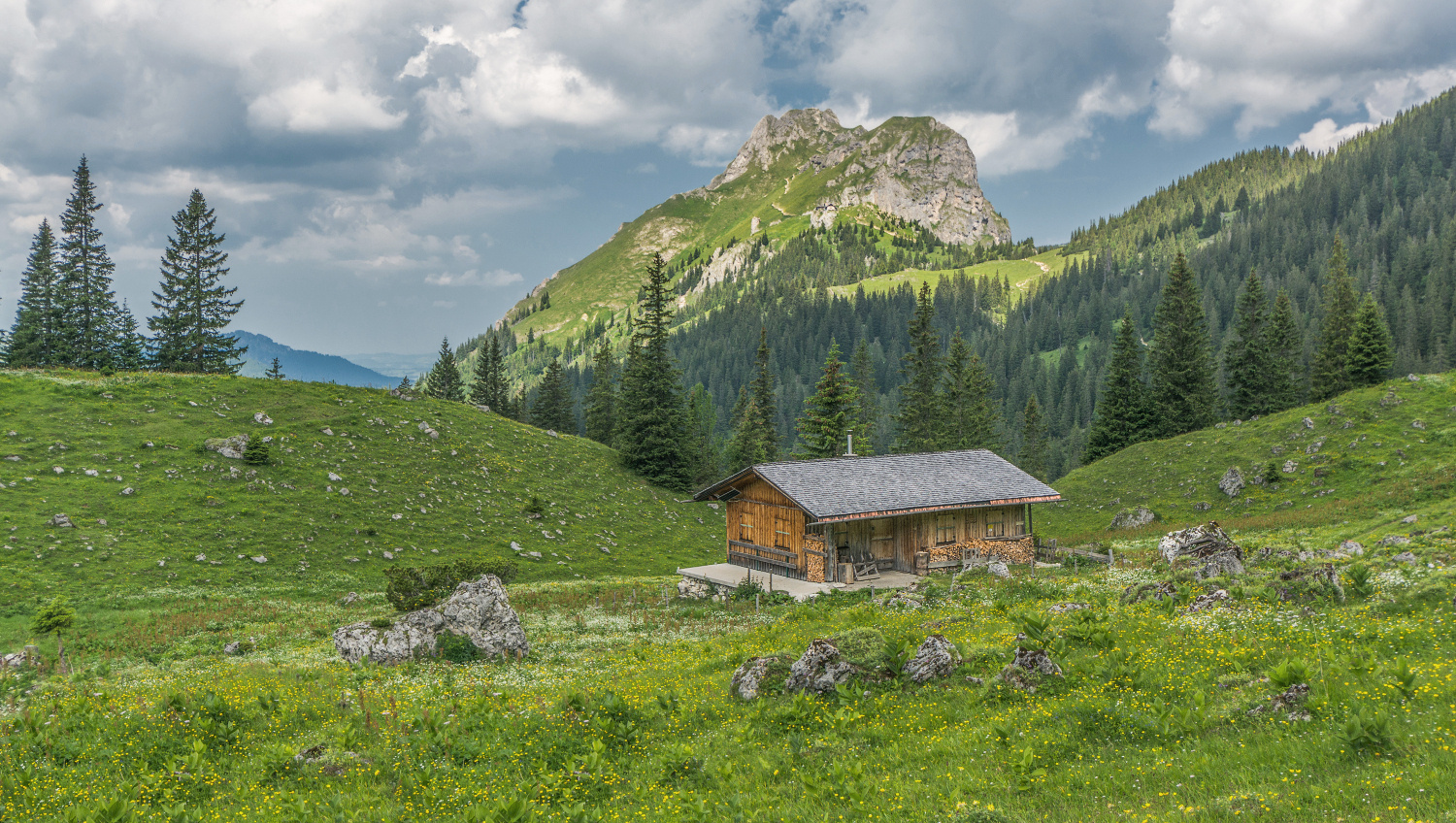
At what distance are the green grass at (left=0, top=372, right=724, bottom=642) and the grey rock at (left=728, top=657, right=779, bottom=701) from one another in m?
25.8

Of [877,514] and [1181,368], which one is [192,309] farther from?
[1181,368]

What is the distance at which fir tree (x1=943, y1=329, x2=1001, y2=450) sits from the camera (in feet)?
250

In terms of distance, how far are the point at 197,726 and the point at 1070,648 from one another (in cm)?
1683

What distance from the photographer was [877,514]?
35.0 metres

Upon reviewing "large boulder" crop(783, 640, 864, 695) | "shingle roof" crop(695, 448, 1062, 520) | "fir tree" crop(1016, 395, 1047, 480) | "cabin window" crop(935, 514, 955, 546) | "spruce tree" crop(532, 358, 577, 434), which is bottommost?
"large boulder" crop(783, 640, 864, 695)

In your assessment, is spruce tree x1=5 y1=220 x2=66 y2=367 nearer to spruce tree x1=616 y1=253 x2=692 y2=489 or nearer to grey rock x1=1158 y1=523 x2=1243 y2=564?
spruce tree x1=616 y1=253 x2=692 y2=489

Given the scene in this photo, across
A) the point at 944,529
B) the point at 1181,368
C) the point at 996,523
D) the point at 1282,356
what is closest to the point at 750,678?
the point at 944,529

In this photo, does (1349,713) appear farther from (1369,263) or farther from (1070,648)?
(1369,263)

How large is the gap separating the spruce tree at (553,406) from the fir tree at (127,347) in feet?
136

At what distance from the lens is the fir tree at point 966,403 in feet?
250

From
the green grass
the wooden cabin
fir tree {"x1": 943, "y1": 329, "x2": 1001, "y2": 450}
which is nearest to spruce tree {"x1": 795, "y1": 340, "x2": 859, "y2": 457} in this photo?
the green grass

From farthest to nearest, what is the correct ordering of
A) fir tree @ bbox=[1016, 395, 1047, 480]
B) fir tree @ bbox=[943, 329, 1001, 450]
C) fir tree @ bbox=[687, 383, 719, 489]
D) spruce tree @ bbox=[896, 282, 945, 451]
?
fir tree @ bbox=[1016, 395, 1047, 480]
fir tree @ bbox=[943, 329, 1001, 450]
spruce tree @ bbox=[896, 282, 945, 451]
fir tree @ bbox=[687, 383, 719, 489]

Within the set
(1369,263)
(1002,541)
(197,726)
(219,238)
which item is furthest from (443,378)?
(1369,263)

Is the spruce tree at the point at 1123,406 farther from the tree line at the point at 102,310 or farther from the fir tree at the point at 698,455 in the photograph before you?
the tree line at the point at 102,310
